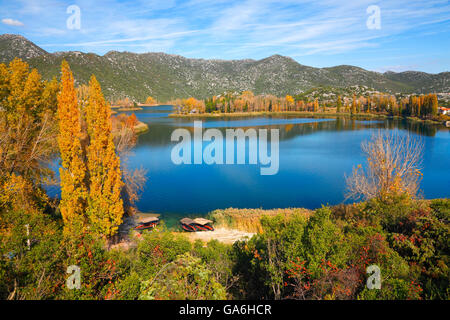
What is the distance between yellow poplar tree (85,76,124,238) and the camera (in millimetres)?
15367

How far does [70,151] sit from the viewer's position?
15172 millimetres

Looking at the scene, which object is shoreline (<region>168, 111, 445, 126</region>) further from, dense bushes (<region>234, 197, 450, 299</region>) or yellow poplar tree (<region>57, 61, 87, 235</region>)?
yellow poplar tree (<region>57, 61, 87, 235</region>)

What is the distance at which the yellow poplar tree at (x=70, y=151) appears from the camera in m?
14.7

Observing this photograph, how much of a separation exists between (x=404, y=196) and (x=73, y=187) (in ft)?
64.2

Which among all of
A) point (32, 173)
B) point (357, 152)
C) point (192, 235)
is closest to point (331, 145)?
point (357, 152)

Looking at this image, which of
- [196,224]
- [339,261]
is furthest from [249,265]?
[196,224]

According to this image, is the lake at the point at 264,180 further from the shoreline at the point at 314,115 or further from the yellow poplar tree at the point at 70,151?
the shoreline at the point at 314,115

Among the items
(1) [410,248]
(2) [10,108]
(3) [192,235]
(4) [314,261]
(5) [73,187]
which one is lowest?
(3) [192,235]

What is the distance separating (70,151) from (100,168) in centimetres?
177

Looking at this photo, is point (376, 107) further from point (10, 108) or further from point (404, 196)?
point (10, 108)

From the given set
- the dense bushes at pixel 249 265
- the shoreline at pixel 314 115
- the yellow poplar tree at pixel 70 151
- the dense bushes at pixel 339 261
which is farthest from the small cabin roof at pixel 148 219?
the shoreline at pixel 314 115

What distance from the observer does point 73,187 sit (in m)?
15.4

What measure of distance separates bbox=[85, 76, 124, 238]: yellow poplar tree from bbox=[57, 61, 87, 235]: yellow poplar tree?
0.56 metres

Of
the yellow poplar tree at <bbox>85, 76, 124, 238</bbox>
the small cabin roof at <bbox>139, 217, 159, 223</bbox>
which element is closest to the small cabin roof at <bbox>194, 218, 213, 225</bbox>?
the small cabin roof at <bbox>139, 217, 159, 223</bbox>
